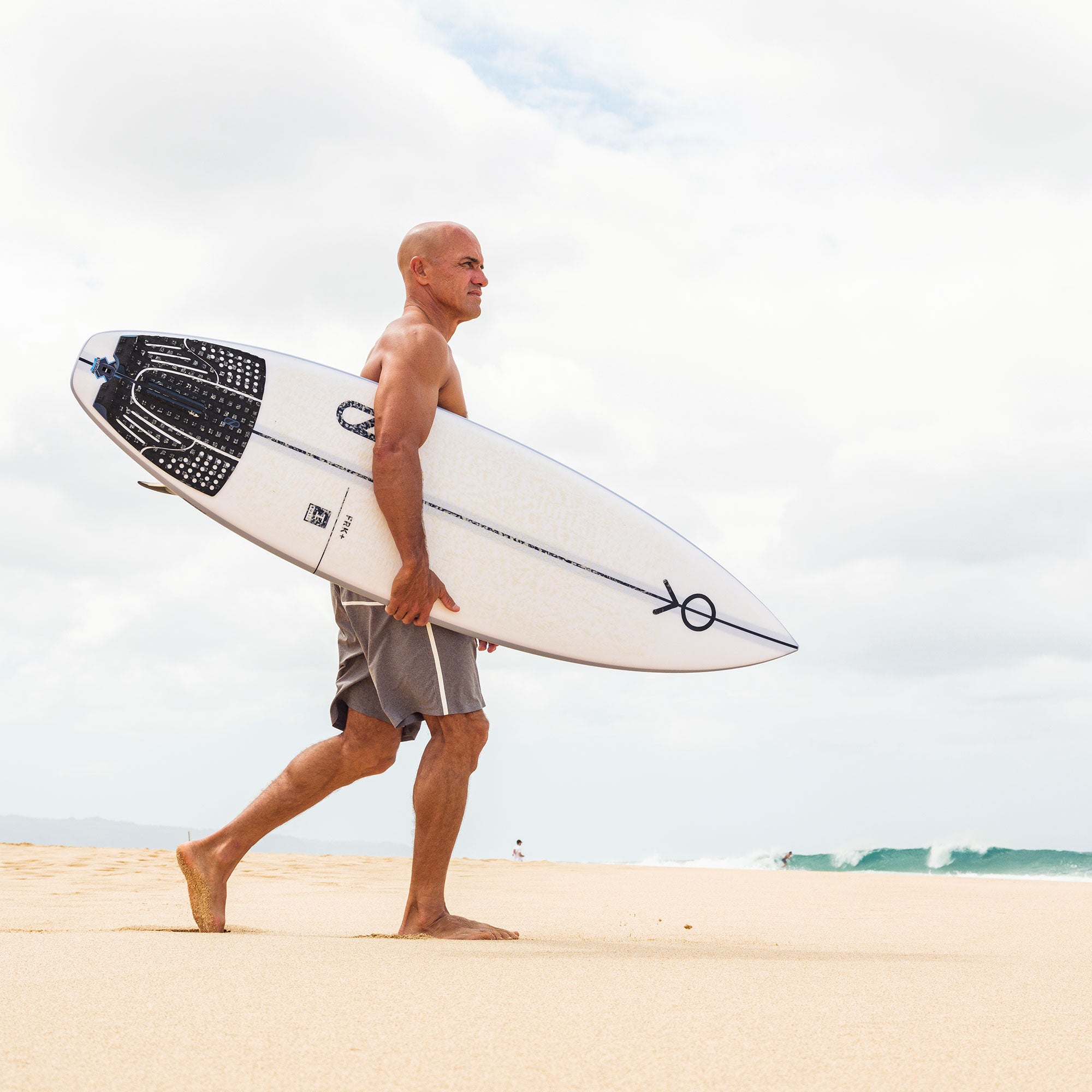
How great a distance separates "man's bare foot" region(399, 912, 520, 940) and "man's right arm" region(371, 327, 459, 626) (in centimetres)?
72

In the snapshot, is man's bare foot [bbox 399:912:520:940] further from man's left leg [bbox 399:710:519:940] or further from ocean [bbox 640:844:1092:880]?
ocean [bbox 640:844:1092:880]

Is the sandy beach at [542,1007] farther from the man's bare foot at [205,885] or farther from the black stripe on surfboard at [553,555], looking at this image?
the black stripe on surfboard at [553,555]

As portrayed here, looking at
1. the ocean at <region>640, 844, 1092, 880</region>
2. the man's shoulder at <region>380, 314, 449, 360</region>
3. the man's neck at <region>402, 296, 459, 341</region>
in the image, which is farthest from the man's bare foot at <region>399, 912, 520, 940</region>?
the ocean at <region>640, 844, 1092, 880</region>

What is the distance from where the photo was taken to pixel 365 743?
8.84ft

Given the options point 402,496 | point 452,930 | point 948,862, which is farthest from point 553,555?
point 948,862

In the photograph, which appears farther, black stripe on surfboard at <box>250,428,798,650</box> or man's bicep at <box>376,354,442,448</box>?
black stripe on surfboard at <box>250,428,798,650</box>

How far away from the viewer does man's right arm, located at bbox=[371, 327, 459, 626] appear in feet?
8.58

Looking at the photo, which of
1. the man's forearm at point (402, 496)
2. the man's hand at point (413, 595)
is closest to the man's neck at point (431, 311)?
the man's forearm at point (402, 496)

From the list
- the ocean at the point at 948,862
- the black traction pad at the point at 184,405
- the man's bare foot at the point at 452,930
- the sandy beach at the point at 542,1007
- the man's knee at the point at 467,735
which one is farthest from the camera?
the ocean at the point at 948,862

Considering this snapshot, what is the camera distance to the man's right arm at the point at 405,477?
8.58 ft

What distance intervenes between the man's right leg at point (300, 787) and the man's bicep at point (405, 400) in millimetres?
726

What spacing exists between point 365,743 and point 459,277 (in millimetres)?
1279

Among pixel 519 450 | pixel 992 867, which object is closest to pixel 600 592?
pixel 519 450

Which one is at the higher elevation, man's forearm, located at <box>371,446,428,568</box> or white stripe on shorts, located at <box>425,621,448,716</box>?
man's forearm, located at <box>371,446,428,568</box>
